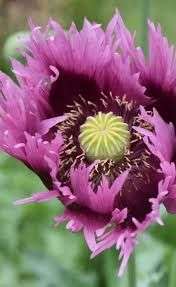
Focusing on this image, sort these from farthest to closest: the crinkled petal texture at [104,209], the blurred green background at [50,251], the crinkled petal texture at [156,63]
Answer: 1. the blurred green background at [50,251]
2. the crinkled petal texture at [156,63]
3. the crinkled petal texture at [104,209]

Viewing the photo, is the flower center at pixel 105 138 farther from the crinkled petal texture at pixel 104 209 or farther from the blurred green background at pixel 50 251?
the blurred green background at pixel 50 251

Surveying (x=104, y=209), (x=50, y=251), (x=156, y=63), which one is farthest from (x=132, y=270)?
(x=50, y=251)

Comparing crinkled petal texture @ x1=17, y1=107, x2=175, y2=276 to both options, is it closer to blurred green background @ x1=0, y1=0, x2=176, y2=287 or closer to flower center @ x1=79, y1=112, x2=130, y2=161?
flower center @ x1=79, y1=112, x2=130, y2=161

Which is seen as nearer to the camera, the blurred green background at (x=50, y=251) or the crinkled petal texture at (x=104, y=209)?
the crinkled petal texture at (x=104, y=209)

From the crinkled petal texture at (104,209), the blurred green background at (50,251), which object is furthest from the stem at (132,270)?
the blurred green background at (50,251)

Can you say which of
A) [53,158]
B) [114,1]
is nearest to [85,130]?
[53,158]

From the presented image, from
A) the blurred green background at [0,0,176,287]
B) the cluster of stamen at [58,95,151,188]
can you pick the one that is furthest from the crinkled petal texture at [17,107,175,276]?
the blurred green background at [0,0,176,287]
